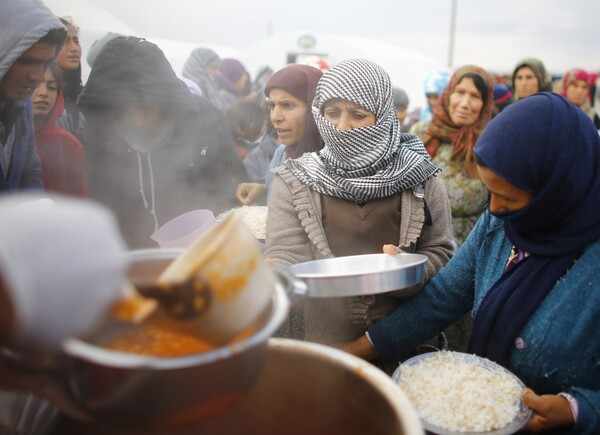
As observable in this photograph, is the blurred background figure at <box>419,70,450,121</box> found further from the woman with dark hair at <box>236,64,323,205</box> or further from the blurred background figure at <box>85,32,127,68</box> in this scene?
the blurred background figure at <box>85,32,127,68</box>

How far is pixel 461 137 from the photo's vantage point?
3.92 m

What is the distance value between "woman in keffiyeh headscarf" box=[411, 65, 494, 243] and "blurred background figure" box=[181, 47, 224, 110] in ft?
10.6

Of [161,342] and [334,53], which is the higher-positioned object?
[334,53]

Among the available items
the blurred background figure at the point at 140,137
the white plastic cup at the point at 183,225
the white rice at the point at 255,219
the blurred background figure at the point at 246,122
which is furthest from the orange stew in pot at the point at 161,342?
the blurred background figure at the point at 246,122

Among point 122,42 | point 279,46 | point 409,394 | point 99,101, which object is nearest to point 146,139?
point 99,101

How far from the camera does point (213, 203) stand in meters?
3.27

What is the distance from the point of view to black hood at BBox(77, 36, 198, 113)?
250 centimetres

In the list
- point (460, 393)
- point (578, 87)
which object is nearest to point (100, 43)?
point (460, 393)

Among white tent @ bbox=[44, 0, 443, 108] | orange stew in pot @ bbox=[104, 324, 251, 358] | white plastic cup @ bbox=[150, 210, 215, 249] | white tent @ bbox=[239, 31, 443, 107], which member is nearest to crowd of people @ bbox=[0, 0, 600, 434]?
orange stew in pot @ bbox=[104, 324, 251, 358]

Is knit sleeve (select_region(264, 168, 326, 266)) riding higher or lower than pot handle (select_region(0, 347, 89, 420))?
lower

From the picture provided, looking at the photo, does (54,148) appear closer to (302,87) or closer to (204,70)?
(302,87)

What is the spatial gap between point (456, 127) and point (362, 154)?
7.72ft

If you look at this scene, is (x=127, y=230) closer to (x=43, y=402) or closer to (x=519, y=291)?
(x=43, y=402)

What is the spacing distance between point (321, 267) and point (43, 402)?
97 centimetres
